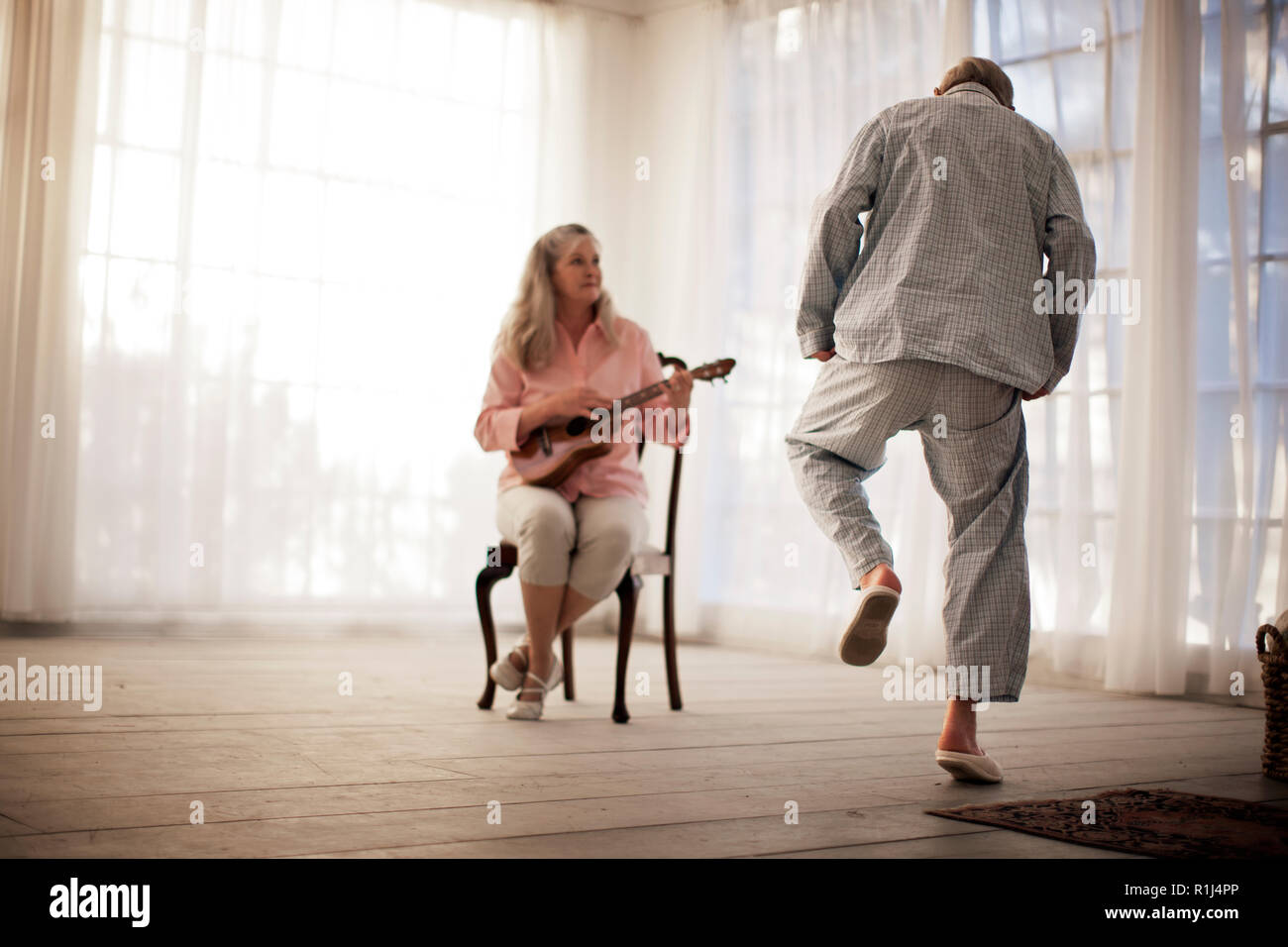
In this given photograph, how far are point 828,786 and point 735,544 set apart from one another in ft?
9.97

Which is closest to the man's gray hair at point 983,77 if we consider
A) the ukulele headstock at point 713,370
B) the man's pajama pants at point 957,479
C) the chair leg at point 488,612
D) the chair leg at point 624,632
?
the man's pajama pants at point 957,479

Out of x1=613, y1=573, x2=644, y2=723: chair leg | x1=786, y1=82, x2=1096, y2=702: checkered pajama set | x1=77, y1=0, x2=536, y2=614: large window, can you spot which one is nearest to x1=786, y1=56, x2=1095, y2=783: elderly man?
x1=786, y1=82, x2=1096, y2=702: checkered pajama set

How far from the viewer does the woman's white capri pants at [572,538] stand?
2693 mm

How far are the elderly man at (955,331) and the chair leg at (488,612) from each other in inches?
38.6

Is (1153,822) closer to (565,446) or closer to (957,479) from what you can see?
(957,479)

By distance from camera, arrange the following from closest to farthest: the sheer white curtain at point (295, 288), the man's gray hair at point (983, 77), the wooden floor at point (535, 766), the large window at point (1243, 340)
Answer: the wooden floor at point (535, 766) → the man's gray hair at point (983, 77) → the large window at point (1243, 340) → the sheer white curtain at point (295, 288)

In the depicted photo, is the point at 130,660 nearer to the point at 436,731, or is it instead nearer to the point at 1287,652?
the point at 436,731

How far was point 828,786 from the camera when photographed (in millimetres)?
1976

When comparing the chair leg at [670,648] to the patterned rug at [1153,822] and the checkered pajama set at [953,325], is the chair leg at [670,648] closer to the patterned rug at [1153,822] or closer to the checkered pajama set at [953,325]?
the checkered pajama set at [953,325]

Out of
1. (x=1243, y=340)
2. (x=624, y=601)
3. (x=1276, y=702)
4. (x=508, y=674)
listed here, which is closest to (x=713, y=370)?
(x=624, y=601)

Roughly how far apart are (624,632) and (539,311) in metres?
0.76

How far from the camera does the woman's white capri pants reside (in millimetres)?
2693

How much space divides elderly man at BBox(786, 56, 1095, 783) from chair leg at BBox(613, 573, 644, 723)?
0.85 metres
